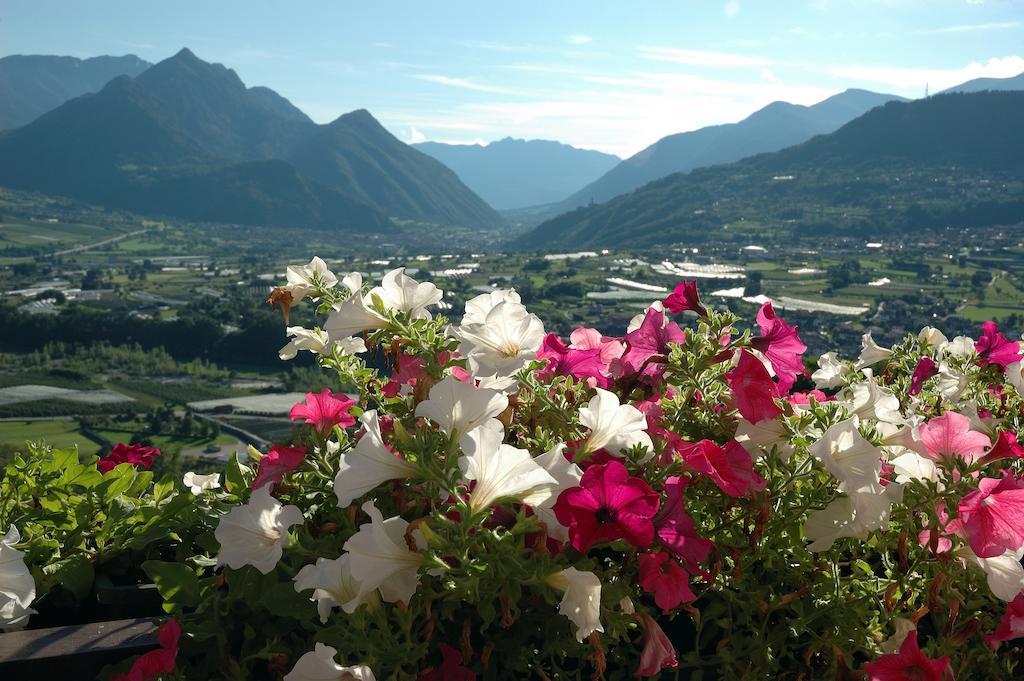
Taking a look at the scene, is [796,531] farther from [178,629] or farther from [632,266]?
[632,266]

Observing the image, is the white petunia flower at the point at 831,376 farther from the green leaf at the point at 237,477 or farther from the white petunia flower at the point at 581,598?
the green leaf at the point at 237,477

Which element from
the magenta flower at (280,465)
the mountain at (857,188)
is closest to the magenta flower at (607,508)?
the magenta flower at (280,465)

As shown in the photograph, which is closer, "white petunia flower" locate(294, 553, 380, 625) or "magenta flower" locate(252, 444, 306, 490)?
"white petunia flower" locate(294, 553, 380, 625)

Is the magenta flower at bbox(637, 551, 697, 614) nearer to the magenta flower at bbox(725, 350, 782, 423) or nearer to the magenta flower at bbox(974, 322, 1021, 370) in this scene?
the magenta flower at bbox(725, 350, 782, 423)

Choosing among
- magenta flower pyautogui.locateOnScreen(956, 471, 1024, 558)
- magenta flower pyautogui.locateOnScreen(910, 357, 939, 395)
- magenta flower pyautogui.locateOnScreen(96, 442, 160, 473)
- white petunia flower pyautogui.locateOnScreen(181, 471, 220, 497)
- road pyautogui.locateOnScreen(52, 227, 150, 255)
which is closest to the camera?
magenta flower pyautogui.locateOnScreen(956, 471, 1024, 558)

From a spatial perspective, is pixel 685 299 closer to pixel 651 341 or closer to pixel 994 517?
pixel 651 341

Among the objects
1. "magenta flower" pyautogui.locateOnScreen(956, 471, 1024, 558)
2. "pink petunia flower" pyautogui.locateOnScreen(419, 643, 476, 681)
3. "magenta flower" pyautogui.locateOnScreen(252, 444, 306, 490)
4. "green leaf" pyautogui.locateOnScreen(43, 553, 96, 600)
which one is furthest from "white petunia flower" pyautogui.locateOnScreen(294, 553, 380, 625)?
"magenta flower" pyautogui.locateOnScreen(956, 471, 1024, 558)
